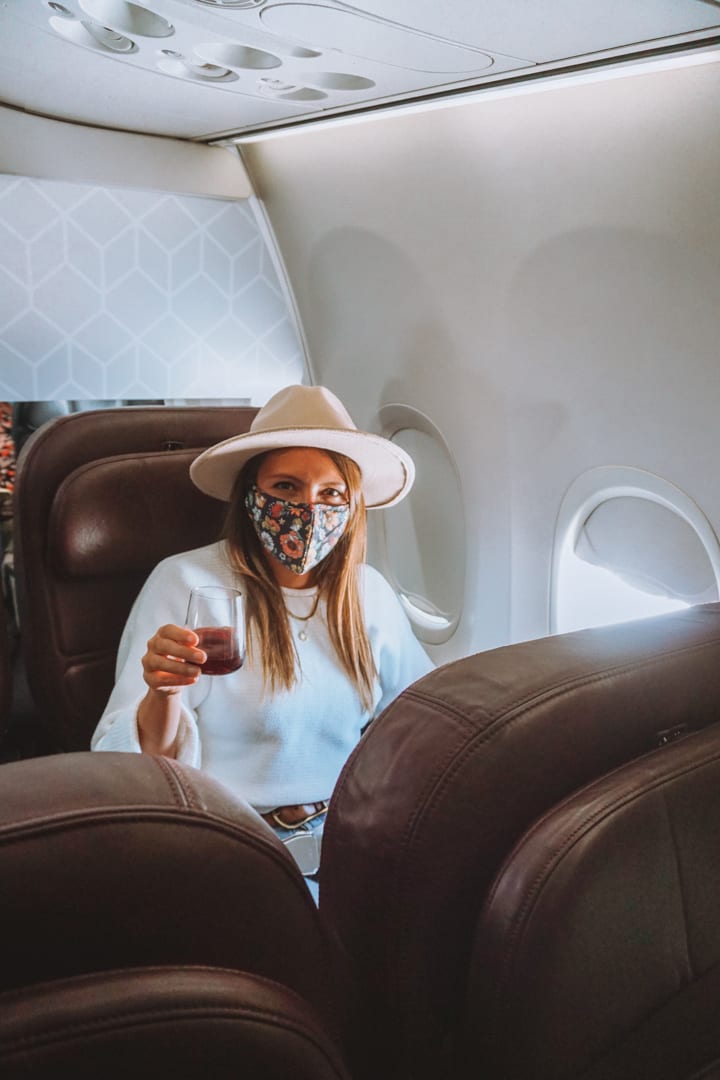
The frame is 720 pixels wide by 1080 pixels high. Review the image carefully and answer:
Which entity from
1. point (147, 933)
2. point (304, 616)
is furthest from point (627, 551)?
point (147, 933)

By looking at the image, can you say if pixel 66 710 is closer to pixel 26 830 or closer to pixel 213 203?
pixel 26 830

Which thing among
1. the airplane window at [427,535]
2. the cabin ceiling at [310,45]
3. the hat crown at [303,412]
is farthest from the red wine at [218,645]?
the airplane window at [427,535]

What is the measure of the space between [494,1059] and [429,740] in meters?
0.31

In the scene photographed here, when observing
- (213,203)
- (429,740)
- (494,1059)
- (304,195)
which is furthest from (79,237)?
(494,1059)

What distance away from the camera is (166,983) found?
0.71 meters

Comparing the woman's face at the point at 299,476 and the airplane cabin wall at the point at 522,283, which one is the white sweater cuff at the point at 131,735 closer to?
the woman's face at the point at 299,476

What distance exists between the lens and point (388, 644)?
7.20 feet

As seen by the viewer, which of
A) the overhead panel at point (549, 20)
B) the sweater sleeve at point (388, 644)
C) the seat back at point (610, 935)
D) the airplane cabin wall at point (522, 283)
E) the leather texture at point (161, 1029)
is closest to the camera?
the leather texture at point (161, 1029)

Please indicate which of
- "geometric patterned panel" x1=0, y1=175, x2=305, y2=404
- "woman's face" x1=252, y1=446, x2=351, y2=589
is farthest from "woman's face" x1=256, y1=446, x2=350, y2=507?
"geometric patterned panel" x1=0, y1=175, x2=305, y2=404

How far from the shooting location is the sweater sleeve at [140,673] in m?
1.73

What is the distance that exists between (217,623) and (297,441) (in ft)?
2.00

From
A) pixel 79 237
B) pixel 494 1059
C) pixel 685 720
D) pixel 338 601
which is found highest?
pixel 79 237

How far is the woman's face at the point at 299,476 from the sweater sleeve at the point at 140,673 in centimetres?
25

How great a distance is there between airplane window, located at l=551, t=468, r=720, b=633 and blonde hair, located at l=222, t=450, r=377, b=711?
0.63 meters
